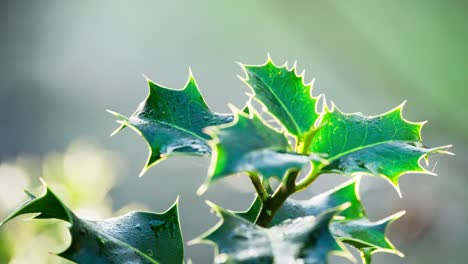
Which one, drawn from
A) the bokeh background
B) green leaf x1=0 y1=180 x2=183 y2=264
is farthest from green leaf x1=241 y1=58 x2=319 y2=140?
the bokeh background

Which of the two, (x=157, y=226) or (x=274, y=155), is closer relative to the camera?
(x=274, y=155)

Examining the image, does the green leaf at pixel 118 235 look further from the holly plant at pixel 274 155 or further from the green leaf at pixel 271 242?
the green leaf at pixel 271 242

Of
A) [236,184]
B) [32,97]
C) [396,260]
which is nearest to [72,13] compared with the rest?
[32,97]

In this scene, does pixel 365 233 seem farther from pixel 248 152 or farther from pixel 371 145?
pixel 248 152

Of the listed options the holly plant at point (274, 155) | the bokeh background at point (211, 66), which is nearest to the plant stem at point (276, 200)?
the holly plant at point (274, 155)

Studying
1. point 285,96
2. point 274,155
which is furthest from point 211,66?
point 274,155

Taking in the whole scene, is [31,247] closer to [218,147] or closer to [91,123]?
[218,147]
